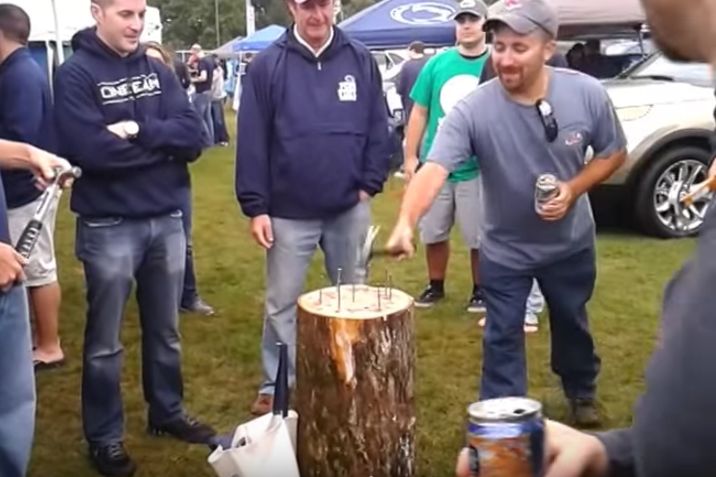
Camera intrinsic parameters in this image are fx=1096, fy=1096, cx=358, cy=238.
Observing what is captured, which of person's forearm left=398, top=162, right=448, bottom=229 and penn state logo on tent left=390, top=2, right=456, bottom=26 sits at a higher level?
person's forearm left=398, top=162, right=448, bottom=229

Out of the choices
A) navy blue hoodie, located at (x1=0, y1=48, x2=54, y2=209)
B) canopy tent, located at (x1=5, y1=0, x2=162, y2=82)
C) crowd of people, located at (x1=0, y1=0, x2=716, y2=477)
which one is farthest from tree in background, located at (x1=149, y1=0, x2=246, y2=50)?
crowd of people, located at (x1=0, y1=0, x2=716, y2=477)

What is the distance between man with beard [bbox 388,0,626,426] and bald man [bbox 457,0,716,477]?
3155 mm

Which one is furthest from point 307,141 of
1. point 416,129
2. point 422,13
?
point 422,13

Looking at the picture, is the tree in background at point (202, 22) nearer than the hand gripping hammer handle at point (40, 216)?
No

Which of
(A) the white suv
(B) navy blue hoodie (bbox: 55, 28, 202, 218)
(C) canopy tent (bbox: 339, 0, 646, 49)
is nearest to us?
(B) navy blue hoodie (bbox: 55, 28, 202, 218)

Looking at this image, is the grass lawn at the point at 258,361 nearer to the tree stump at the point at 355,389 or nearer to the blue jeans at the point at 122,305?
the blue jeans at the point at 122,305

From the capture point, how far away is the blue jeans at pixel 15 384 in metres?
3.19

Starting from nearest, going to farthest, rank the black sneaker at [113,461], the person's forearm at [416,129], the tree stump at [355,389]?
1. the tree stump at [355,389]
2. the black sneaker at [113,461]
3. the person's forearm at [416,129]

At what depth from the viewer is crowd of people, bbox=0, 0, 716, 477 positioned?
14.1 feet

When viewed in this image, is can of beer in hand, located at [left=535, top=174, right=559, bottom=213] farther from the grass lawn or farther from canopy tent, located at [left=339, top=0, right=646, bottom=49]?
canopy tent, located at [left=339, top=0, right=646, bottom=49]

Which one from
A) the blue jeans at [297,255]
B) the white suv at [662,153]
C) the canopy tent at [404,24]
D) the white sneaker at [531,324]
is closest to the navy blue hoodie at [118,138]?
the blue jeans at [297,255]

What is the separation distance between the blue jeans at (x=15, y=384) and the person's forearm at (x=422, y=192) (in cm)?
136

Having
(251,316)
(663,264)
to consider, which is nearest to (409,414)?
(251,316)

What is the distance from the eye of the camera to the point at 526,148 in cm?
441
